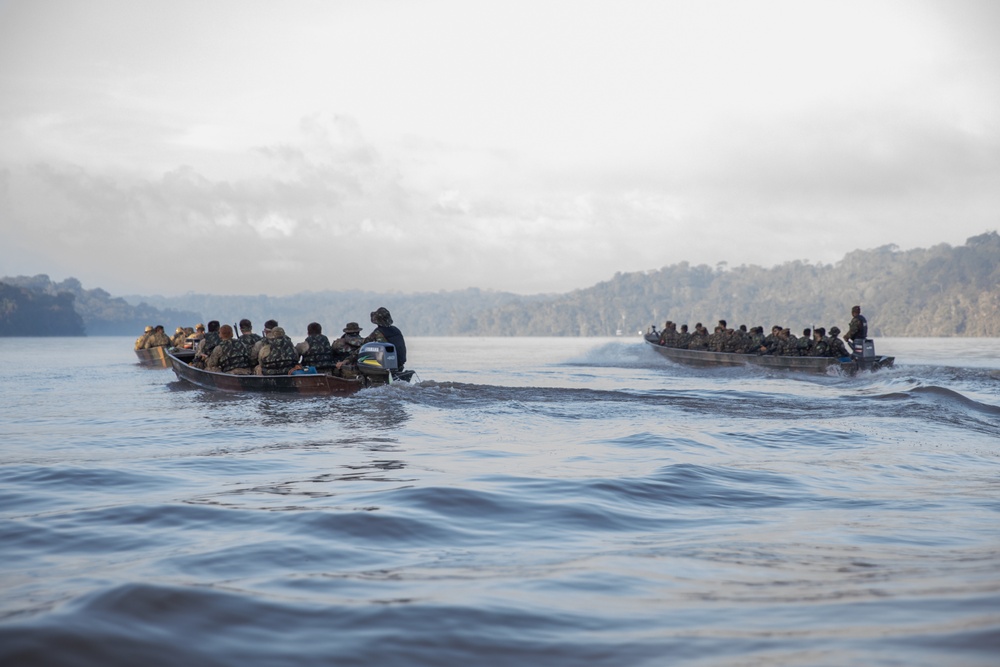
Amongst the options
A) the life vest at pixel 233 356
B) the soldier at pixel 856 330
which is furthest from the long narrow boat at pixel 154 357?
the soldier at pixel 856 330

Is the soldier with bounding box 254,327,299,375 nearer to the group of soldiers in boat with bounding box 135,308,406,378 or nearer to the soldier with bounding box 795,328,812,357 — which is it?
the group of soldiers in boat with bounding box 135,308,406,378

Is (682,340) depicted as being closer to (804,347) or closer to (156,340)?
(804,347)

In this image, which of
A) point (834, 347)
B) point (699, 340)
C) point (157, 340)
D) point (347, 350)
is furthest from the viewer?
point (157, 340)

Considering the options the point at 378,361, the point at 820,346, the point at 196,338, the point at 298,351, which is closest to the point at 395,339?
the point at 378,361

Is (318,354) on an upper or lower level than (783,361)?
upper

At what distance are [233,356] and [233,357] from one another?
4 cm

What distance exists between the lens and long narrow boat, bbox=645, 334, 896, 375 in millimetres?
35906

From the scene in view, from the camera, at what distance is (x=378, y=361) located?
24.0m

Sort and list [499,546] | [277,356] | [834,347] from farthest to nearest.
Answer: [834,347]
[277,356]
[499,546]

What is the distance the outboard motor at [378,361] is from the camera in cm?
2397

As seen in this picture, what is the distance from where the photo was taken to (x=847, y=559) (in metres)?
6.71

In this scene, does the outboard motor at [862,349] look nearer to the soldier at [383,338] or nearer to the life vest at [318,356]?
the soldier at [383,338]

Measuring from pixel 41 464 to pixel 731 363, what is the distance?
3601 cm

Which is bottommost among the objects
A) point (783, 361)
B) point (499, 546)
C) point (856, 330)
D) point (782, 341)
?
point (499, 546)
